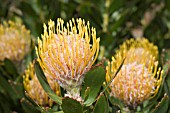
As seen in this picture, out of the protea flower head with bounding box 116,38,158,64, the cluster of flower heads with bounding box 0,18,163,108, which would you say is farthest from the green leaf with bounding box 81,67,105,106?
the protea flower head with bounding box 116,38,158,64

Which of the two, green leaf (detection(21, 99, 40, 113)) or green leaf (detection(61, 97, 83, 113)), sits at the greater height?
green leaf (detection(21, 99, 40, 113))

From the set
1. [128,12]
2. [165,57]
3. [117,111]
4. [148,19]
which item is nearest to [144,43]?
[165,57]

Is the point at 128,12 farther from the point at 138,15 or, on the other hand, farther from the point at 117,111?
the point at 117,111

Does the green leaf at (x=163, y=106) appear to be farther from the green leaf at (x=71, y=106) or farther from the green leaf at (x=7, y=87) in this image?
the green leaf at (x=7, y=87)

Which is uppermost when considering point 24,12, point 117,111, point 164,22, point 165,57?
point 24,12

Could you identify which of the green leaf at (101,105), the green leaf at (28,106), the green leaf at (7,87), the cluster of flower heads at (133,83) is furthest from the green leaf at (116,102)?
the green leaf at (7,87)

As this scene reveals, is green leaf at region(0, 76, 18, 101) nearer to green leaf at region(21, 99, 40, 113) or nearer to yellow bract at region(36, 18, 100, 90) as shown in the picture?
green leaf at region(21, 99, 40, 113)

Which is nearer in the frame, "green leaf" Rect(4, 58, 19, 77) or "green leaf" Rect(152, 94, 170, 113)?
"green leaf" Rect(152, 94, 170, 113)
